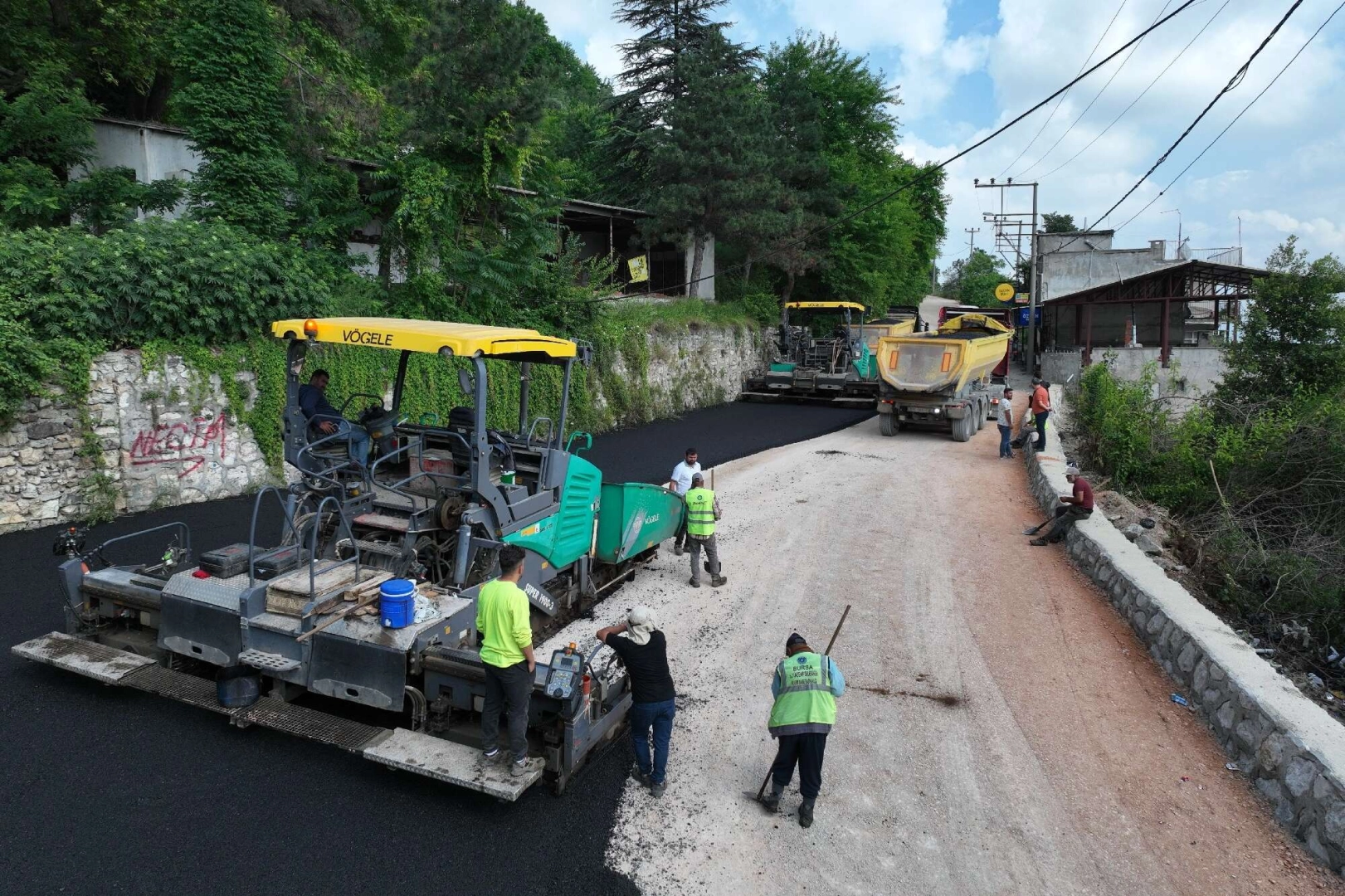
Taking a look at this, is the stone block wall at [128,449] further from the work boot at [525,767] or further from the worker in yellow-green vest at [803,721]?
the worker in yellow-green vest at [803,721]

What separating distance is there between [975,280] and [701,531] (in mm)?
66834

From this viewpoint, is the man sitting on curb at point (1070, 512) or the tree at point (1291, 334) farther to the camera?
the tree at point (1291, 334)

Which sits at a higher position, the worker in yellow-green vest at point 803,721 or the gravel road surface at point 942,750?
the worker in yellow-green vest at point 803,721

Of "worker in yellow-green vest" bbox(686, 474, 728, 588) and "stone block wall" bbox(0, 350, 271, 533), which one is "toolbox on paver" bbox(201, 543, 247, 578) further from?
"stone block wall" bbox(0, 350, 271, 533)

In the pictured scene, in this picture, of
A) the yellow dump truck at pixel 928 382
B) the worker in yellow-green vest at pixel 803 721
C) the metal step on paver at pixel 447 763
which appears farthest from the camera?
the yellow dump truck at pixel 928 382

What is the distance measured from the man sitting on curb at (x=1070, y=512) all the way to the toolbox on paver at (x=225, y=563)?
9.11 m

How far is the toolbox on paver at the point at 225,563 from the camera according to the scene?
16.9 ft

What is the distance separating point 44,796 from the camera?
4.52 meters

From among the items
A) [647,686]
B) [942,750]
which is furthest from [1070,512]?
[647,686]

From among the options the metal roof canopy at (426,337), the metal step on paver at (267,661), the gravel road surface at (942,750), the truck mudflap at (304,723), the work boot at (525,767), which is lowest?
the gravel road surface at (942,750)

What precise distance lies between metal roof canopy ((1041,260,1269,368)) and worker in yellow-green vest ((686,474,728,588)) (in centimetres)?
2533

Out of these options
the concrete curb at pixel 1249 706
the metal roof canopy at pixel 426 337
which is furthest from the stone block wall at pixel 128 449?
the concrete curb at pixel 1249 706

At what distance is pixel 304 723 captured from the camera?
190 inches

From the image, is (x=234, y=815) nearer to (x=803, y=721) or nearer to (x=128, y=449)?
(x=803, y=721)
